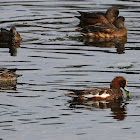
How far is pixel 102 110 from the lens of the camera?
17156 mm

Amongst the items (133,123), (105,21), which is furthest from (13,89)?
(105,21)

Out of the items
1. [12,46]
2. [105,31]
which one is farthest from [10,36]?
[105,31]

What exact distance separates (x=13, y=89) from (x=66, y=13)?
14834 millimetres

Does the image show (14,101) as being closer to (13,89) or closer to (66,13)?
(13,89)

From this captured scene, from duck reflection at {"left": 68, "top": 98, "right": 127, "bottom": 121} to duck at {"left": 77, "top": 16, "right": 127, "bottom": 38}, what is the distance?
1055 centimetres

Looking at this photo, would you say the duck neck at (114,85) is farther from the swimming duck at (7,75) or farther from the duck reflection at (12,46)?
the duck reflection at (12,46)

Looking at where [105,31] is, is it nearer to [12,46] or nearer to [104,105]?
[12,46]

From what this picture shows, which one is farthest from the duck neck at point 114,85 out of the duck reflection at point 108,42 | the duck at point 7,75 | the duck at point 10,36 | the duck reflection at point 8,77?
the duck at point 10,36

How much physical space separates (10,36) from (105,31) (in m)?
4.10

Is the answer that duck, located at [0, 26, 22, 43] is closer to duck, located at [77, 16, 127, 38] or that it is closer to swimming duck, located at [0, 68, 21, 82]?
→ duck, located at [77, 16, 127, 38]

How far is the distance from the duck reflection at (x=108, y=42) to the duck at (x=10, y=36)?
8.71 ft

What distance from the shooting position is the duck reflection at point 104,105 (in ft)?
56.0

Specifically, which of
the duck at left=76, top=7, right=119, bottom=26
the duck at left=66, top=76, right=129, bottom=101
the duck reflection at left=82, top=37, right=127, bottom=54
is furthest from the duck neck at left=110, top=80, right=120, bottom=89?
the duck at left=76, top=7, right=119, bottom=26

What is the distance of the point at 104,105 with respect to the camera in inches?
702
